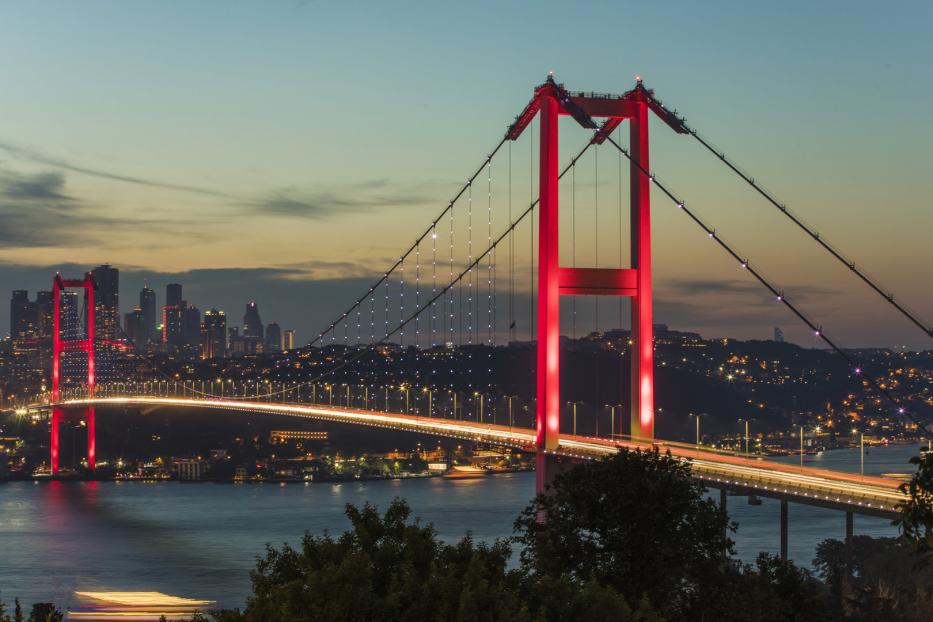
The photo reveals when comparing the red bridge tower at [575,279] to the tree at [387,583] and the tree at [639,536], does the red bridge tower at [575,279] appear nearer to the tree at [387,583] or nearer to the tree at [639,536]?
the tree at [639,536]

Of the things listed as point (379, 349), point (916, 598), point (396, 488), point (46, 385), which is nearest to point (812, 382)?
point (379, 349)

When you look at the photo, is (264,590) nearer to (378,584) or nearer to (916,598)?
(378,584)

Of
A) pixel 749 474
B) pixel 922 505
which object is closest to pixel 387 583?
pixel 922 505

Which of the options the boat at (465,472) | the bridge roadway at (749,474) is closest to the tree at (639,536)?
the bridge roadway at (749,474)

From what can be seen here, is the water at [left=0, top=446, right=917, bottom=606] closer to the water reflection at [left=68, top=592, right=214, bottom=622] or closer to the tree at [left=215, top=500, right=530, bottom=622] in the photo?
the water reflection at [left=68, top=592, right=214, bottom=622]

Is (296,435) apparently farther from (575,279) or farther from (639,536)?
(639,536)

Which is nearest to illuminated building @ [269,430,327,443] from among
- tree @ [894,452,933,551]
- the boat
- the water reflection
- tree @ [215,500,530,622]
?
the boat
